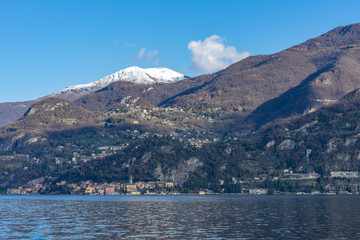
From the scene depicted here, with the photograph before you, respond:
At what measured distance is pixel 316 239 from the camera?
295 feet

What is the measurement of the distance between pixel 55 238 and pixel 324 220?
6212 cm

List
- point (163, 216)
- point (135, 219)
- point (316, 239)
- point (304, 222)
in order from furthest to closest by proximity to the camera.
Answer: point (163, 216) < point (135, 219) < point (304, 222) < point (316, 239)

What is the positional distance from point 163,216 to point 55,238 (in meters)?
48.6

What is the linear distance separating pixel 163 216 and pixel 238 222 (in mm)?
26917

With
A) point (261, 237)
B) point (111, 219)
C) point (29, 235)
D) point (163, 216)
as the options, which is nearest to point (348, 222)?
point (261, 237)

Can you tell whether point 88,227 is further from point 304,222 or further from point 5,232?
point 304,222

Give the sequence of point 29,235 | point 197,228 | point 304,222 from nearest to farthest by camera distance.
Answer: point 29,235, point 197,228, point 304,222

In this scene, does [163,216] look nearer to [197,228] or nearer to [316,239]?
[197,228]

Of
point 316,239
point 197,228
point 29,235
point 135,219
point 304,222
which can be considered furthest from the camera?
point 135,219

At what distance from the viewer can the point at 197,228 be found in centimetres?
10800

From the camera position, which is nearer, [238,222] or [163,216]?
[238,222]

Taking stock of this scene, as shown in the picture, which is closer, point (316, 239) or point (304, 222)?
point (316, 239)

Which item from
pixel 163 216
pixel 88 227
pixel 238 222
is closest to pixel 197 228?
pixel 238 222

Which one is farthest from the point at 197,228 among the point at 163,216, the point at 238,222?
the point at 163,216
